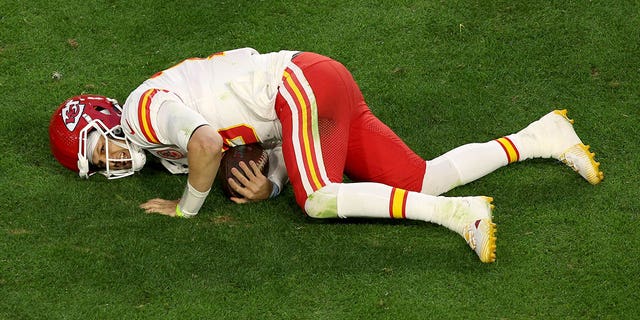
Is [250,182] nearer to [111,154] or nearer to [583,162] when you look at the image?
[111,154]

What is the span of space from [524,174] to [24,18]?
353 centimetres

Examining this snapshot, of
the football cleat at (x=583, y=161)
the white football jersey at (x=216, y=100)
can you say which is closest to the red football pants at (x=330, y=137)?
the white football jersey at (x=216, y=100)

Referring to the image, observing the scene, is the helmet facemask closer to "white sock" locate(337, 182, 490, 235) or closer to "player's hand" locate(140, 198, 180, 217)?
"player's hand" locate(140, 198, 180, 217)

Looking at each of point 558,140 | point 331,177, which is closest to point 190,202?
point 331,177

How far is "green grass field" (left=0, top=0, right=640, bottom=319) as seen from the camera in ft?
14.6

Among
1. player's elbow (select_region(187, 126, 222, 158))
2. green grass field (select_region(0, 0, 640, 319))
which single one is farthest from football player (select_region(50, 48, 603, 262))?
green grass field (select_region(0, 0, 640, 319))

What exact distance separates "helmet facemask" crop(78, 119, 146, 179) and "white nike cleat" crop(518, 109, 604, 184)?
6.68 ft

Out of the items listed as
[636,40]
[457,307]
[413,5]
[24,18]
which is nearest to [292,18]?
[413,5]

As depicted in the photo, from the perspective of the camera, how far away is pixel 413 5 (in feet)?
22.7

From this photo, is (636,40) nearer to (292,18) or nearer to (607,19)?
(607,19)

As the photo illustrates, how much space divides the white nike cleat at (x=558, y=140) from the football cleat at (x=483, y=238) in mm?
848

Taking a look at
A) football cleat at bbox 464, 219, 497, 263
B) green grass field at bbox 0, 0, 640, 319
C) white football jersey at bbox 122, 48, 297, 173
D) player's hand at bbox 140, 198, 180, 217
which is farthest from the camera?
player's hand at bbox 140, 198, 180, 217

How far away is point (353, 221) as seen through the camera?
5039 millimetres

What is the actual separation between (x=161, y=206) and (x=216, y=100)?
1.99ft
